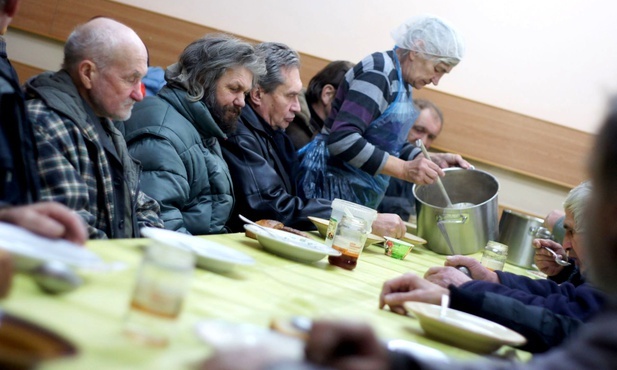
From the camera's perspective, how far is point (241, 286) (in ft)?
5.18

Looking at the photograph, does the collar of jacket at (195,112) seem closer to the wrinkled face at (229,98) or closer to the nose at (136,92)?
the wrinkled face at (229,98)

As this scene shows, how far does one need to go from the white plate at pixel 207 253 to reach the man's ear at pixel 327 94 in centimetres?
274

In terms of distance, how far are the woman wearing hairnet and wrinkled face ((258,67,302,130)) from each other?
0.19 meters

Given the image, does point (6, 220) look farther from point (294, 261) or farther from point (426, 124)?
point (426, 124)

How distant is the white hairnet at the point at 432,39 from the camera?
3.61 m

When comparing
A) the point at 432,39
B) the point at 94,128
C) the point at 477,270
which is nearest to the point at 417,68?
the point at 432,39

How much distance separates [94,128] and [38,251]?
3.51ft

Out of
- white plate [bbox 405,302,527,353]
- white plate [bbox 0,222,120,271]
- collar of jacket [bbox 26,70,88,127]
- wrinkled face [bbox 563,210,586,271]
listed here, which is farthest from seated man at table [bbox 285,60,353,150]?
white plate [bbox 0,222,120,271]

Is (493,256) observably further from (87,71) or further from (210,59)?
(87,71)

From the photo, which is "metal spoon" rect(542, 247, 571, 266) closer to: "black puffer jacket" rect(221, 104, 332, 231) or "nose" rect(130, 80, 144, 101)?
"black puffer jacket" rect(221, 104, 332, 231)

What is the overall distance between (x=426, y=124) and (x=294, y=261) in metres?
3.56

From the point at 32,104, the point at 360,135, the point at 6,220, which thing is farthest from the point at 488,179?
the point at 6,220

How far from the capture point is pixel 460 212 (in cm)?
322

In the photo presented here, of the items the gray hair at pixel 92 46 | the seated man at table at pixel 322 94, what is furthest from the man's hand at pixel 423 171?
the gray hair at pixel 92 46
